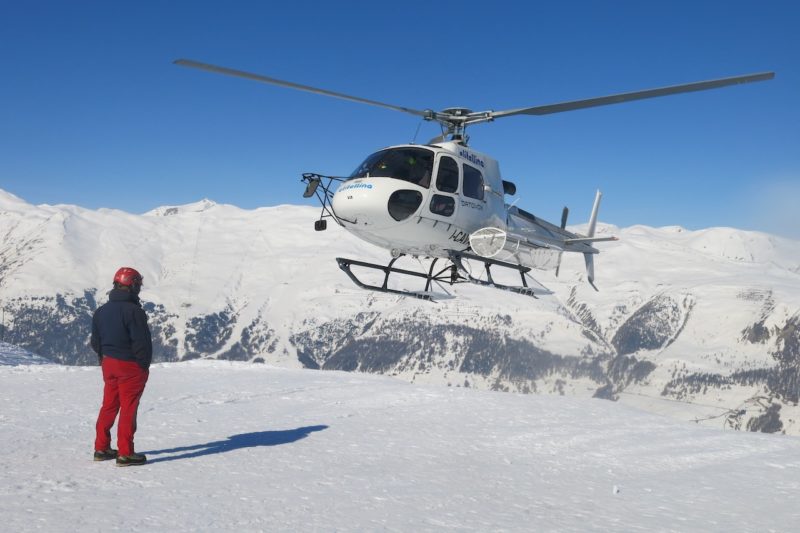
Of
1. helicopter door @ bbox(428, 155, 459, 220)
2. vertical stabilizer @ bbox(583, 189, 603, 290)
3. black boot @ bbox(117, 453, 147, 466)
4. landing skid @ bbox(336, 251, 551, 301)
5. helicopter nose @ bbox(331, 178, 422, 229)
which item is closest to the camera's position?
black boot @ bbox(117, 453, 147, 466)

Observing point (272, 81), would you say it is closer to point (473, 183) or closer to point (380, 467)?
point (473, 183)

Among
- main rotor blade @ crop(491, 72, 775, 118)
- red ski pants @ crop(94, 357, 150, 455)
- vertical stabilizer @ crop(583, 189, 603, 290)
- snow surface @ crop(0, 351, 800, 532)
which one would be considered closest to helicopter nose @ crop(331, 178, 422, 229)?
main rotor blade @ crop(491, 72, 775, 118)

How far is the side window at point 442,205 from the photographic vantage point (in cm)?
1831

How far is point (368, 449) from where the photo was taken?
10.1 m

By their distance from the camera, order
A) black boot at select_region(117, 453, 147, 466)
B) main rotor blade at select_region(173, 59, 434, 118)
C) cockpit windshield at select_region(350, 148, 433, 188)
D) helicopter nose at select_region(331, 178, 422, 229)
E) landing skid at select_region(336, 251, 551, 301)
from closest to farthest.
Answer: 1. black boot at select_region(117, 453, 147, 466)
2. main rotor blade at select_region(173, 59, 434, 118)
3. helicopter nose at select_region(331, 178, 422, 229)
4. cockpit windshield at select_region(350, 148, 433, 188)
5. landing skid at select_region(336, 251, 551, 301)

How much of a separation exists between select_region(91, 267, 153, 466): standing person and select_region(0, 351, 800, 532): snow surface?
540 mm

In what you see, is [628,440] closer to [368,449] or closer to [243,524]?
[368,449]

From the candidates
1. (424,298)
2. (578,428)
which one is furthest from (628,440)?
(424,298)

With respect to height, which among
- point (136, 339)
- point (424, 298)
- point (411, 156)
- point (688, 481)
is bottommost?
point (688, 481)

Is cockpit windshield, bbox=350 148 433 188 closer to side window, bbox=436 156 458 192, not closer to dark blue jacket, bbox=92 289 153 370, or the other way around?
side window, bbox=436 156 458 192

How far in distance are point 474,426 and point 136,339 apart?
7047mm

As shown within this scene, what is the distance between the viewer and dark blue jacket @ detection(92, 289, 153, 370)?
840 centimetres

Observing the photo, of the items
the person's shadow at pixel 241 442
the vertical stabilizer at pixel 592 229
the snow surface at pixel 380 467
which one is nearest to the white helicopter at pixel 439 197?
the snow surface at pixel 380 467

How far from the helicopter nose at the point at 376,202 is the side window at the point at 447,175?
0.85 m
